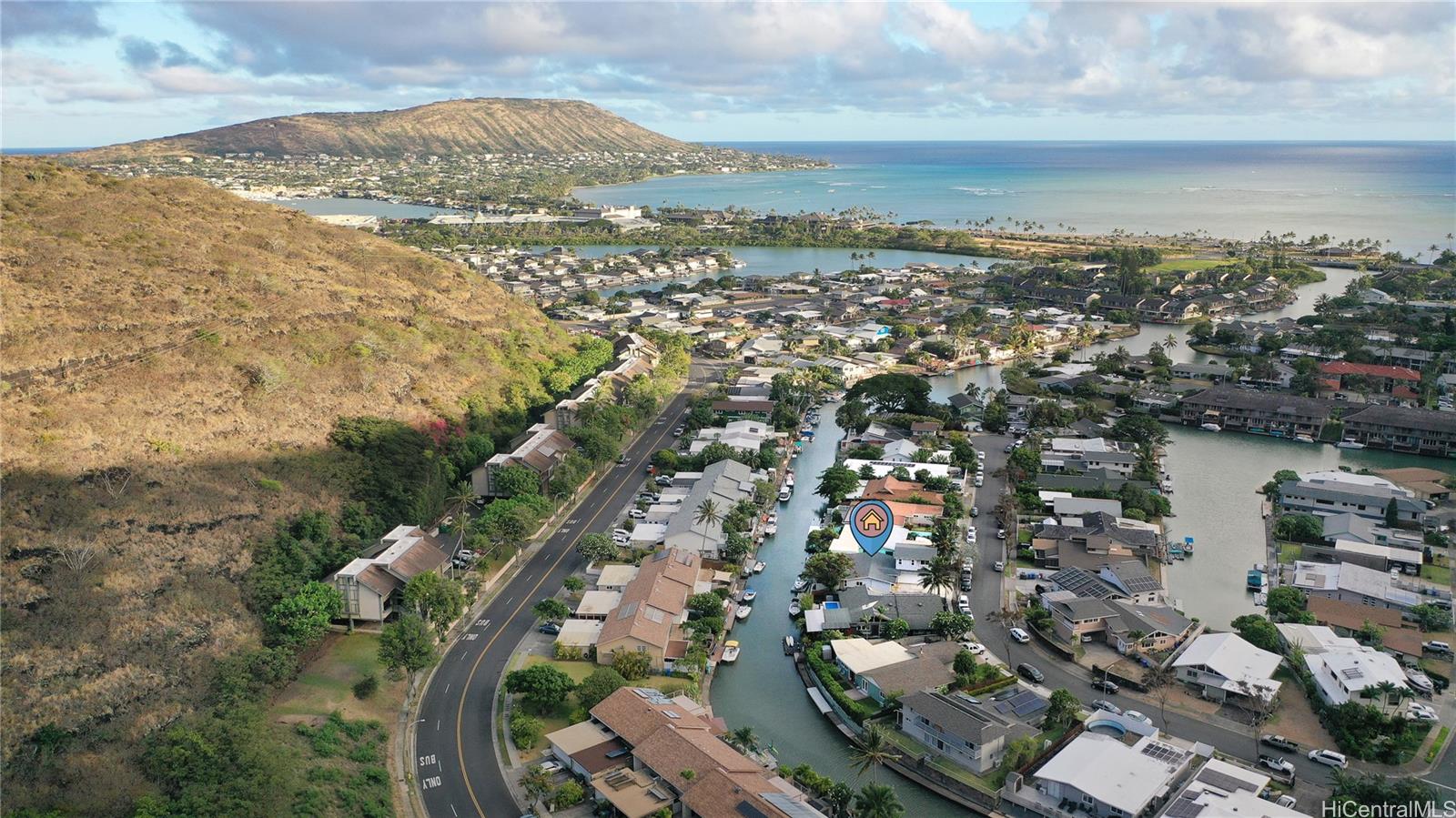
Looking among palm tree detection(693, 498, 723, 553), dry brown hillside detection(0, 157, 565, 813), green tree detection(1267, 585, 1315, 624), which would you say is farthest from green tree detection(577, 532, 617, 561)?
green tree detection(1267, 585, 1315, 624)

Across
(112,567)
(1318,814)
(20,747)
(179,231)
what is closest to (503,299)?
(179,231)

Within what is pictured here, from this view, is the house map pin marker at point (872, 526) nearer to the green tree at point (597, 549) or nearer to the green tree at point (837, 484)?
the green tree at point (837, 484)

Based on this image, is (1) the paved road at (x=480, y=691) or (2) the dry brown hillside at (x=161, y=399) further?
(2) the dry brown hillside at (x=161, y=399)

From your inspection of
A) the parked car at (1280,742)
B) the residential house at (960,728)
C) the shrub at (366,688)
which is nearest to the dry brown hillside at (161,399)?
the shrub at (366,688)

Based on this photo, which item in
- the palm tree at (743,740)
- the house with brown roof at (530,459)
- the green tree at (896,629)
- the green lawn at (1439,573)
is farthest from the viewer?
the house with brown roof at (530,459)

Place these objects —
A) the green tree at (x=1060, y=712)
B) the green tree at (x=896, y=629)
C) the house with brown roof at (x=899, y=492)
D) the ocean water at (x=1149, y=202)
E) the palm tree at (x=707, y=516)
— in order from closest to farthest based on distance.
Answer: the green tree at (x=1060, y=712)
the green tree at (x=896, y=629)
the palm tree at (x=707, y=516)
the house with brown roof at (x=899, y=492)
the ocean water at (x=1149, y=202)
